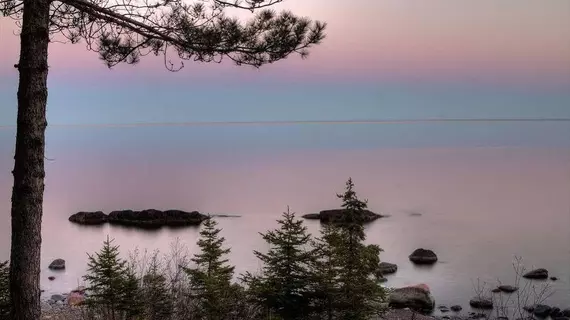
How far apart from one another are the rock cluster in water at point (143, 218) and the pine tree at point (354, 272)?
32644mm

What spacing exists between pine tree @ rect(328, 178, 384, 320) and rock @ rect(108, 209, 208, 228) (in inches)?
1288

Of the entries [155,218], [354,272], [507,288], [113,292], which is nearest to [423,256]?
[507,288]

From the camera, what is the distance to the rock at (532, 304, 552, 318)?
19.4 metres

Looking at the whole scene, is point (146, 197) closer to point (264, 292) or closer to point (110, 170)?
point (110, 170)

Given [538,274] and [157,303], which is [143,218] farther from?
[157,303]

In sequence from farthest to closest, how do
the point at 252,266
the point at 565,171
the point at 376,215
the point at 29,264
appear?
the point at 565,171 → the point at 376,215 → the point at 252,266 → the point at 29,264

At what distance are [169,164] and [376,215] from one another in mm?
55656

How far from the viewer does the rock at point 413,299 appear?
20.5m

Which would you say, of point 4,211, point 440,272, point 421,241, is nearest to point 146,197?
point 4,211

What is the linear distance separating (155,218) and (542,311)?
29.7 m

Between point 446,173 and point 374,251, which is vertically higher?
point 446,173

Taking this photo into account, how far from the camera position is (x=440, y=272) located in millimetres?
27578

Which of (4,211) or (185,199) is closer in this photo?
(4,211)

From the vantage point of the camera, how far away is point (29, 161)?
6523mm
